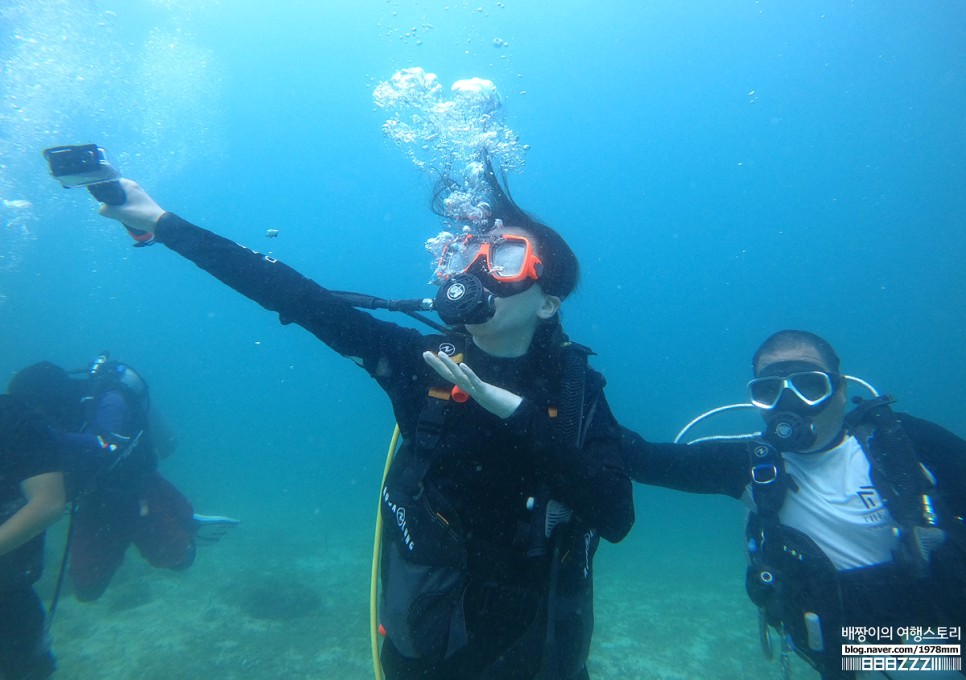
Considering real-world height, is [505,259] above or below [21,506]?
above

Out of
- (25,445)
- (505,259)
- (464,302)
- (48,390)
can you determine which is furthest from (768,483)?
(48,390)

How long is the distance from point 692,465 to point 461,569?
2.05 metres

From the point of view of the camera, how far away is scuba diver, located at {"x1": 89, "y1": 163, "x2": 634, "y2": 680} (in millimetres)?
2316

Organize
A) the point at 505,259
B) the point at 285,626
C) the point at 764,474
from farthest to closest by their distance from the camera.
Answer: the point at 285,626
the point at 764,474
the point at 505,259

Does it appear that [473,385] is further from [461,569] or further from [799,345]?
[799,345]

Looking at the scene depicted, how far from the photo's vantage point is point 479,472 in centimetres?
248

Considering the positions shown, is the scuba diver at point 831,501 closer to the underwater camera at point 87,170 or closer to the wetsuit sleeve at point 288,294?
the wetsuit sleeve at point 288,294

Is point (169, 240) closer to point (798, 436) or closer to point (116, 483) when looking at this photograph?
point (798, 436)

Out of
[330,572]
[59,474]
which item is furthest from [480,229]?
[330,572]

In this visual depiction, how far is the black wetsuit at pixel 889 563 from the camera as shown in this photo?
9.43ft

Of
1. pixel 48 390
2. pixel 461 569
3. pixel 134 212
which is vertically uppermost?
pixel 134 212

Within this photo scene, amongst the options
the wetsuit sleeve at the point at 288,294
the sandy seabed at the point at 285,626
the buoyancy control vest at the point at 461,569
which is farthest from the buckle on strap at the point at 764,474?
the sandy seabed at the point at 285,626

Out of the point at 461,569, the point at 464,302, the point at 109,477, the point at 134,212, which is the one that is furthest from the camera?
the point at 109,477

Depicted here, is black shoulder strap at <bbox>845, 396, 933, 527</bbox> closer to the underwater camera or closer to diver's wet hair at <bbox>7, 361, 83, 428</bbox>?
the underwater camera
